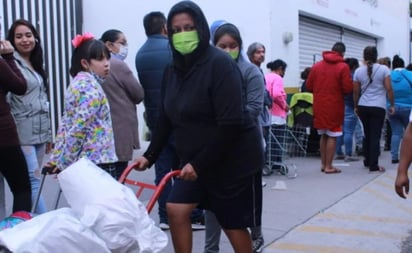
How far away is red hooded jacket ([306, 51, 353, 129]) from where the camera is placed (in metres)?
8.07

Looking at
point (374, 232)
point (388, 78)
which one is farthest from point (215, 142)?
point (388, 78)

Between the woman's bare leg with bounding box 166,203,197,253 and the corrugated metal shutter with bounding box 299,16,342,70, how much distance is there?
997 centimetres

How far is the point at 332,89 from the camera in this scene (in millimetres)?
8117

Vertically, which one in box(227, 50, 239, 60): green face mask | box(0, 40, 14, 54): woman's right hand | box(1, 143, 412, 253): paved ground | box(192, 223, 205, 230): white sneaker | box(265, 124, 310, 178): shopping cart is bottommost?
box(1, 143, 412, 253): paved ground

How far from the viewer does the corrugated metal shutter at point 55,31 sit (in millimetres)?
9047

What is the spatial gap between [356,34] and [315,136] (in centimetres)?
772

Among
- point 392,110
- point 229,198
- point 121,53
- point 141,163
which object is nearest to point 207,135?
point 229,198

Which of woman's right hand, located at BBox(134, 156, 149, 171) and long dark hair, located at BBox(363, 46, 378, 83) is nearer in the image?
woman's right hand, located at BBox(134, 156, 149, 171)

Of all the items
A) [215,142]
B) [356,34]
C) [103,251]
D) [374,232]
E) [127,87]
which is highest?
[356,34]

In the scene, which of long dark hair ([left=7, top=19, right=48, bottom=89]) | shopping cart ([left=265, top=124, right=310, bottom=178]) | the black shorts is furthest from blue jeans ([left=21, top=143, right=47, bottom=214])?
shopping cart ([left=265, top=124, right=310, bottom=178])

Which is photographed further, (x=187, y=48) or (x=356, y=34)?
(x=356, y=34)

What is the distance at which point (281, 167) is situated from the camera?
822 centimetres

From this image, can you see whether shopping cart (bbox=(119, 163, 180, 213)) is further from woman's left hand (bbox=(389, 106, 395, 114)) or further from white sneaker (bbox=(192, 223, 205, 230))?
woman's left hand (bbox=(389, 106, 395, 114))

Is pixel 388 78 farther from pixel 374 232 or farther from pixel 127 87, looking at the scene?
pixel 127 87
